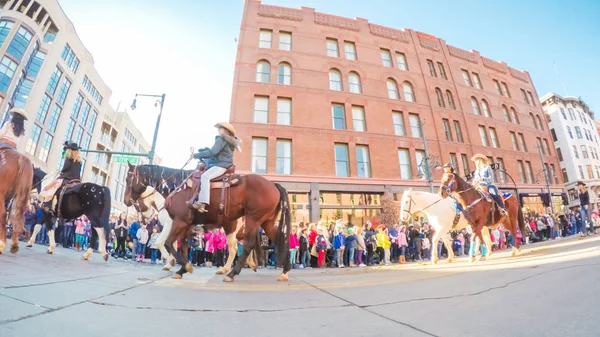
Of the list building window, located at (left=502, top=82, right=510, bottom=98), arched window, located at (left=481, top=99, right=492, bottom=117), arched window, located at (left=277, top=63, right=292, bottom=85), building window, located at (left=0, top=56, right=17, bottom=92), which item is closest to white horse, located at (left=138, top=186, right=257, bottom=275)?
arched window, located at (left=277, top=63, right=292, bottom=85)

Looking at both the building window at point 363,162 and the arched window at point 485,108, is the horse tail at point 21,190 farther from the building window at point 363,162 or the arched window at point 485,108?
the arched window at point 485,108

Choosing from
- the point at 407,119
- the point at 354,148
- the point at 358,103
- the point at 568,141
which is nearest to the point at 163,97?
the point at 354,148

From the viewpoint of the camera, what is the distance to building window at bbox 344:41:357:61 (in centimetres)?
2551

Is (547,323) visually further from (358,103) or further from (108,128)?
(108,128)

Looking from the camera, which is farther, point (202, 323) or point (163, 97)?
point (163, 97)

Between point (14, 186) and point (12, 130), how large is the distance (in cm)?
145

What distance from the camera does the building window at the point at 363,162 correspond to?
70.5 ft

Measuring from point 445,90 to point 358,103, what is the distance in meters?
11.6

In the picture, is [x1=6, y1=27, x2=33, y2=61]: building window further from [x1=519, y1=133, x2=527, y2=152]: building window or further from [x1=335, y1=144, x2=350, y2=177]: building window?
[x1=519, y1=133, x2=527, y2=152]: building window

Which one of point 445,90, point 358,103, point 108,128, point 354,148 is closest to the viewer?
point 354,148

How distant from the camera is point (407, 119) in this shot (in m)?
24.3

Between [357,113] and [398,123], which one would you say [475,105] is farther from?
[357,113]

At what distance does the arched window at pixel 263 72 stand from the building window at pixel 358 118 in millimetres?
8023

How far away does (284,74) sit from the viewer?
23.0 metres
